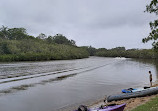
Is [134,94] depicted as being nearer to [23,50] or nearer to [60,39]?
[23,50]

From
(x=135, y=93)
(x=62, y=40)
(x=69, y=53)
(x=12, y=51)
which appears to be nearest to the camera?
(x=135, y=93)

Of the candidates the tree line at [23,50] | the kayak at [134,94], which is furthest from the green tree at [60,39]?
the kayak at [134,94]

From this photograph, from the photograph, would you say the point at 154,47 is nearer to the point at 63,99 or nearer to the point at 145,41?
the point at 145,41

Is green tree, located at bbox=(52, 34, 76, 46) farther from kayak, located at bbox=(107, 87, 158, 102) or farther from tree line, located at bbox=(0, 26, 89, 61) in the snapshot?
kayak, located at bbox=(107, 87, 158, 102)

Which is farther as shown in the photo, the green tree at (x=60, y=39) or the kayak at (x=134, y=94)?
the green tree at (x=60, y=39)

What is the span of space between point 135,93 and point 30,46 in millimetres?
97635

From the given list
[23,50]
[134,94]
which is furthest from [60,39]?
[134,94]

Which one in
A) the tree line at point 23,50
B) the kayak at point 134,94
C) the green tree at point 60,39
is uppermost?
the green tree at point 60,39

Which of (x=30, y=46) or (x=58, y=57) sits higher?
(x=30, y=46)

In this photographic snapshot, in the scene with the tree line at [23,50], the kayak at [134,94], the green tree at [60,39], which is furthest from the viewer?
the green tree at [60,39]

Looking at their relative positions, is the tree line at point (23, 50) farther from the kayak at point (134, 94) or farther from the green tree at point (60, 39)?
the kayak at point (134, 94)

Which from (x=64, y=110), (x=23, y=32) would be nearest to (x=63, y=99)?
(x=64, y=110)

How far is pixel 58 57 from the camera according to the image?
106625mm

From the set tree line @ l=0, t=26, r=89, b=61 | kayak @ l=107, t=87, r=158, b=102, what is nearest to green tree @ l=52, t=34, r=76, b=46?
tree line @ l=0, t=26, r=89, b=61
